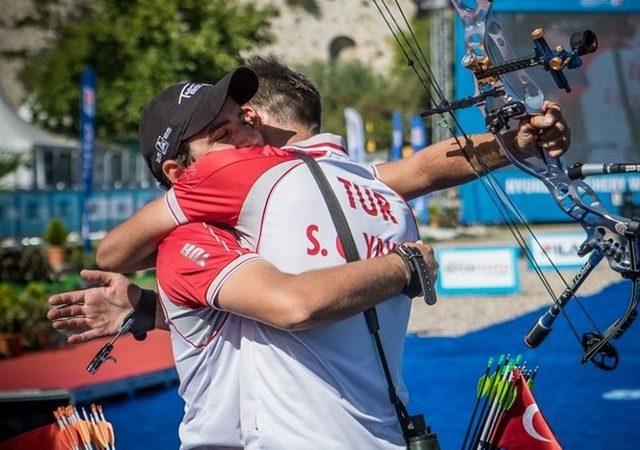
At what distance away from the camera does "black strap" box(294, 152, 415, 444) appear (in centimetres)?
251

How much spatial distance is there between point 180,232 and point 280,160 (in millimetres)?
276

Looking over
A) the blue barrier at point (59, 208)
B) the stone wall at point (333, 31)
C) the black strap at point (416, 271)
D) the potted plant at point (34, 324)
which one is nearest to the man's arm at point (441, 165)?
the black strap at point (416, 271)

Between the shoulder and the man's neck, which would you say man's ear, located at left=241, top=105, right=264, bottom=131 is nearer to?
the man's neck

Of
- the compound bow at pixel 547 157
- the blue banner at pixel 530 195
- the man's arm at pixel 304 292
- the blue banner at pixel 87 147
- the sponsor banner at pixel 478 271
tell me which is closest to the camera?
the man's arm at pixel 304 292

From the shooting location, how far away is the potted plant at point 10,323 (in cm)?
1137

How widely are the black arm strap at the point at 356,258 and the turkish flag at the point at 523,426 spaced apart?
1.93ft

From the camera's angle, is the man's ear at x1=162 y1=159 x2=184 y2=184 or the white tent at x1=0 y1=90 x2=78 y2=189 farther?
the white tent at x1=0 y1=90 x2=78 y2=189

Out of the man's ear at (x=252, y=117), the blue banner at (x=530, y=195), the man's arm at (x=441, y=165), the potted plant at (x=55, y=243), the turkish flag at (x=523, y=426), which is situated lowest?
the potted plant at (x=55, y=243)

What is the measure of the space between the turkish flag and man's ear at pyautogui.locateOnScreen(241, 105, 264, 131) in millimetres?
1011

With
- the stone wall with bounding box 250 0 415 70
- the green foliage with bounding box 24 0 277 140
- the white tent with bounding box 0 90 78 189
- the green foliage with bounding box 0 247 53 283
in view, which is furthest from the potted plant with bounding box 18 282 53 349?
the stone wall with bounding box 250 0 415 70

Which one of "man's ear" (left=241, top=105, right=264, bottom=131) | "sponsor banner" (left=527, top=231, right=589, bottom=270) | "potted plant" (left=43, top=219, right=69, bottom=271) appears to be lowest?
"potted plant" (left=43, top=219, right=69, bottom=271)

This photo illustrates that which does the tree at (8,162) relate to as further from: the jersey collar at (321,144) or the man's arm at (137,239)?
the jersey collar at (321,144)

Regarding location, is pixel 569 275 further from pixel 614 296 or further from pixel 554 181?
pixel 554 181

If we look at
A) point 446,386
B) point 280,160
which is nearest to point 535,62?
point 280,160
